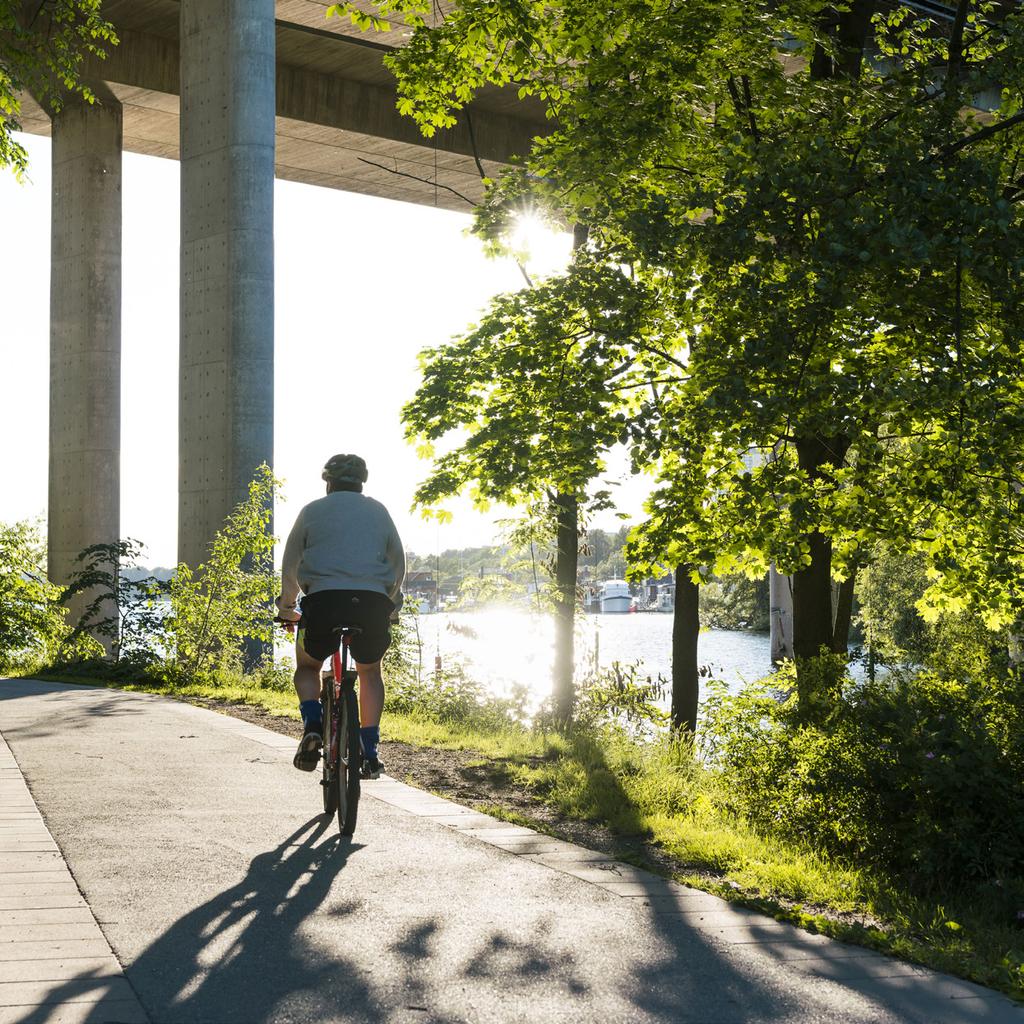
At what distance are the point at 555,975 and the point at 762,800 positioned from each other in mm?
3508

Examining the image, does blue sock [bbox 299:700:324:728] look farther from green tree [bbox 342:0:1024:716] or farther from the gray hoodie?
green tree [bbox 342:0:1024:716]

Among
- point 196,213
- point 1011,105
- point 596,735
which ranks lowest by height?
point 596,735

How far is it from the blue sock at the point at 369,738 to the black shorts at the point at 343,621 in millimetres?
311

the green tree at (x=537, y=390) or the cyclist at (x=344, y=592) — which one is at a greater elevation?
the green tree at (x=537, y=390)

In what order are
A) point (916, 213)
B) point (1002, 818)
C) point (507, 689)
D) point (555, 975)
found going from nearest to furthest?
point (555, 975)
point (1002, 818)
point (916, 213)
point (507, 689)

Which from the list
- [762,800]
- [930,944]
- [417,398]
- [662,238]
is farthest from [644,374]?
[930,944]

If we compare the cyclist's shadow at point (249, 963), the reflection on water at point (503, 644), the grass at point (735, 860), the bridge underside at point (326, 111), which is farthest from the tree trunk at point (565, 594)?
the bridge underside at point (326, 111)

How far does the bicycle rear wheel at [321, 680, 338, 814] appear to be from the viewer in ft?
19.9

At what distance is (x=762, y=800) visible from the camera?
7.05 metres

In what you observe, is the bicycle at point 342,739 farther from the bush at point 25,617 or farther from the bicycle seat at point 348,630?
the bush at point 25,617

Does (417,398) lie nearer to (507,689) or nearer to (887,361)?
(507,689)

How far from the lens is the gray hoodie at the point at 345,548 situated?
618cm

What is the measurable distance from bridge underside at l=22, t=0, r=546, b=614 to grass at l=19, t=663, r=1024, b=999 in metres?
8.54

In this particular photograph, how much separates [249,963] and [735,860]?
2.59 meters
